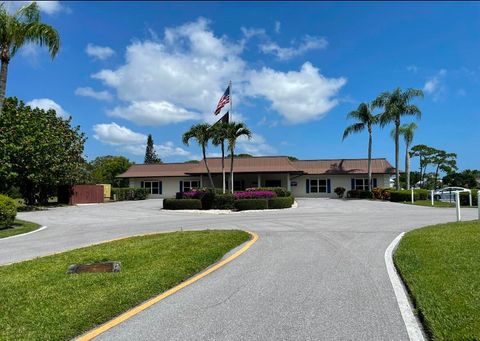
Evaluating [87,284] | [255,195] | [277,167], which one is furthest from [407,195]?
[87,284]

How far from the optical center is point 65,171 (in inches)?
1443

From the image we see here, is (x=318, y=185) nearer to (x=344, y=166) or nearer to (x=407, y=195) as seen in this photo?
(x=344, y=166)

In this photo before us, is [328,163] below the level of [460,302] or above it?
above

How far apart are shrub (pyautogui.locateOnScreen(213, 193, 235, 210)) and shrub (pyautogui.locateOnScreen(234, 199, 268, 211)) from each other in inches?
29.5

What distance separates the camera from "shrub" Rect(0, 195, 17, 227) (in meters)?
18.2

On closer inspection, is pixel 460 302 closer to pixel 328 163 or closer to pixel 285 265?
pixel 285 265

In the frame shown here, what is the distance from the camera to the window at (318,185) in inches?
1911

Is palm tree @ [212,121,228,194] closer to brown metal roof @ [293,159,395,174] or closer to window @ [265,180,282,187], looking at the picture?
window @ [265,180,282,187]

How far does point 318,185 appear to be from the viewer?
48.8 meters

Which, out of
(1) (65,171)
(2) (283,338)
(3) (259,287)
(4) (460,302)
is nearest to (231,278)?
(3) (259,287)

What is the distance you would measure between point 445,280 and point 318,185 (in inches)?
1671

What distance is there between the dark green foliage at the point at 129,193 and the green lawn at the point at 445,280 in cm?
3988

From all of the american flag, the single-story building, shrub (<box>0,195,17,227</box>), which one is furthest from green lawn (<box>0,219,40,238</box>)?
the single-story building

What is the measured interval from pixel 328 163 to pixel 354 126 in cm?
617
